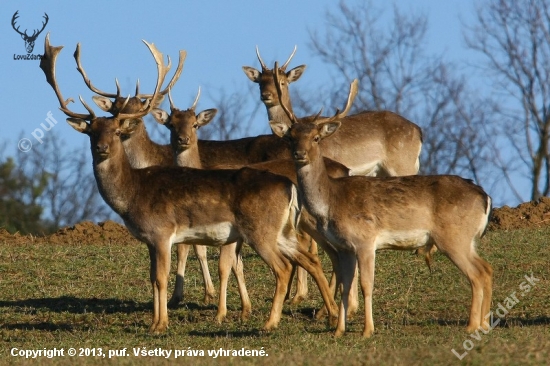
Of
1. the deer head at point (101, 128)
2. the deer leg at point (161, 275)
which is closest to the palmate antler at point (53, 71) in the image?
the deer head at point (101, 128)

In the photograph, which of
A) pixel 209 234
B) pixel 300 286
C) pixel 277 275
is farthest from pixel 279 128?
pixel 300 286

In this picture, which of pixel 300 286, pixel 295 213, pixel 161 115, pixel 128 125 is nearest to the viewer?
pixel 295 213

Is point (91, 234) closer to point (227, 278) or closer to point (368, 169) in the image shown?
point (368, 169)

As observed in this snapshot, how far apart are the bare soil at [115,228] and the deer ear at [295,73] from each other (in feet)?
13.3

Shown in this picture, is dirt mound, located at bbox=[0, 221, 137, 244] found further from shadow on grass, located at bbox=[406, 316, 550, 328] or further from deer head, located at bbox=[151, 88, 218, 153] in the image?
shadow on grass, located at bbox=[406, 316, 550, 328]

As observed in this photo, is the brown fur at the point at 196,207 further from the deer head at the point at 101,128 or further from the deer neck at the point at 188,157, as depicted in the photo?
the deer neck at the point at 188,157

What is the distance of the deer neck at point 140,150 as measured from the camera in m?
16.1

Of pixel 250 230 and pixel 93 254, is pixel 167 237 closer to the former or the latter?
pixel 250 230

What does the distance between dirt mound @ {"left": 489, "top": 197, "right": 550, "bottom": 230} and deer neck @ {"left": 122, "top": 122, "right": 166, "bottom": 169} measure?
667 cm

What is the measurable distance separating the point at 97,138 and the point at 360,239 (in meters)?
3.16

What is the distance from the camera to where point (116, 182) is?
517 inches

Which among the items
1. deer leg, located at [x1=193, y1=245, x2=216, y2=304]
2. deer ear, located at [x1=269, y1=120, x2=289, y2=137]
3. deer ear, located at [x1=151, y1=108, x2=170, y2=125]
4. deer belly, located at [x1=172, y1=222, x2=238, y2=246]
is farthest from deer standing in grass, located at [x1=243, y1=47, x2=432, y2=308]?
deer belly, located at [x1=172, y1=222, x2=238, y2=246]

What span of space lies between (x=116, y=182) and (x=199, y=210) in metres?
1.04

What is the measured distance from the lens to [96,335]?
40.5ft
